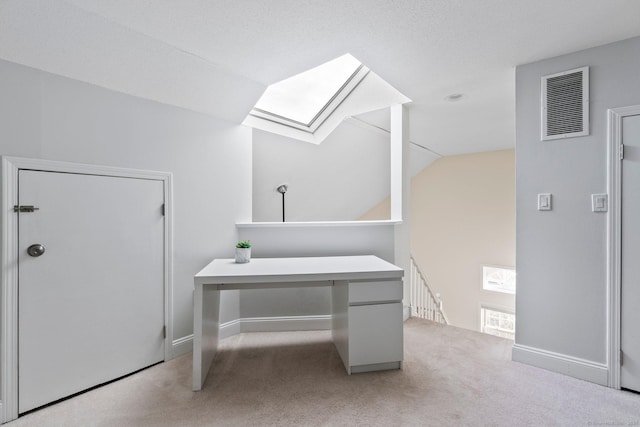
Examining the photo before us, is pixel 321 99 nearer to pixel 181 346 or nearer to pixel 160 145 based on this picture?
pixel 160 145

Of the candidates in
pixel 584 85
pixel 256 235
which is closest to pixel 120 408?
pixel 256 235

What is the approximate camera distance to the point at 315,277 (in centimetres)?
196

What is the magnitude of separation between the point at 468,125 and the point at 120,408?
4.08 m

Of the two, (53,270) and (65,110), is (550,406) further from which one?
(65,110)

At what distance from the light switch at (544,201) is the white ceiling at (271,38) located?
939mm

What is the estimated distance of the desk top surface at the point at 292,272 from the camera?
188 centimetres

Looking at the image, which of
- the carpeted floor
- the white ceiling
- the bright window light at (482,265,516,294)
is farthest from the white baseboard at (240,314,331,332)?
the bright window light at (482,265,516,294)

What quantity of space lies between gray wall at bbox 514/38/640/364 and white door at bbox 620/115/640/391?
0.09 metres

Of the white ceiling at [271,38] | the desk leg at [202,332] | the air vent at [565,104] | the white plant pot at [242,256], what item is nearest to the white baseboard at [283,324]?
the desk leg at [202,332]

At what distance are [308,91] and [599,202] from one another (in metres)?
2.43

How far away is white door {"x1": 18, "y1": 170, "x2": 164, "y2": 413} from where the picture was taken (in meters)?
1.67

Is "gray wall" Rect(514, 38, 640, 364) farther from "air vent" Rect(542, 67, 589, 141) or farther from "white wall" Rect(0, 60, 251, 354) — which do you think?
"white wall" Rect(0, 60, 251, 354)

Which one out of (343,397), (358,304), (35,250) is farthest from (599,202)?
(35,250)

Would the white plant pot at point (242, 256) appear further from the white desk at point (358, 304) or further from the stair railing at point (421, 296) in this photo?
the stair railing at point (421, 296)
